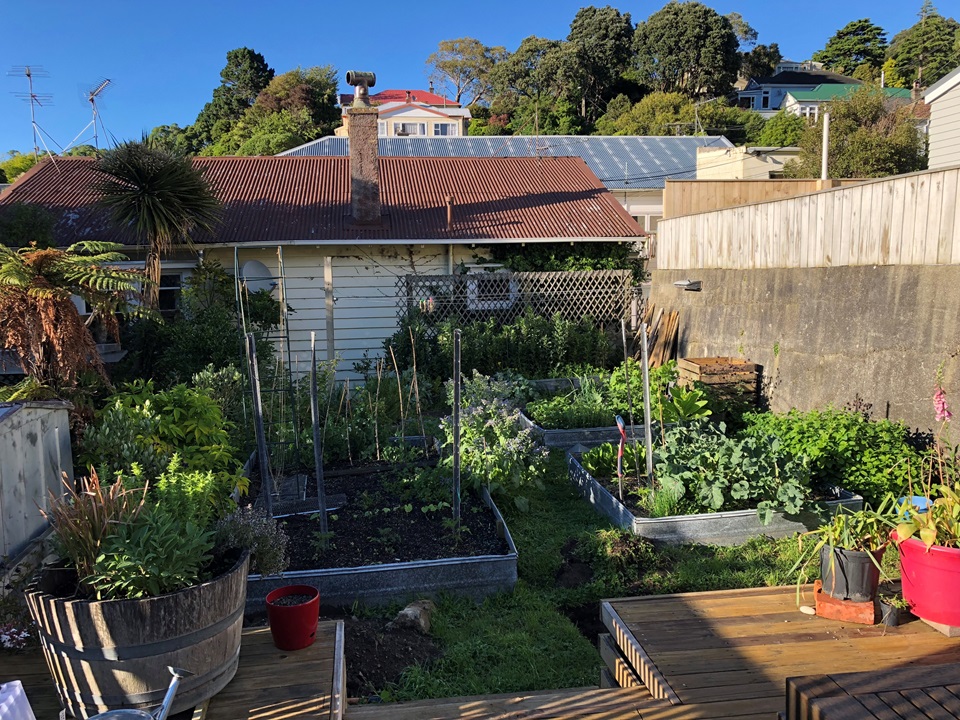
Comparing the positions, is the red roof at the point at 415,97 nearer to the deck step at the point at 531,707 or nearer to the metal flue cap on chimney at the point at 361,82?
the metal flue cap on chimney at the point at 361,82

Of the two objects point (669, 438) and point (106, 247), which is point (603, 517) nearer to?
point (669, 438)

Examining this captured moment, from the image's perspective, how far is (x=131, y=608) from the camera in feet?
8.90

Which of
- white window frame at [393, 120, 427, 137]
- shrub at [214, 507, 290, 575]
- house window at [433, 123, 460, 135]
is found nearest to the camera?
shrub at [214, 507, 290, 575]

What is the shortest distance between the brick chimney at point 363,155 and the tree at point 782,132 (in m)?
26.4

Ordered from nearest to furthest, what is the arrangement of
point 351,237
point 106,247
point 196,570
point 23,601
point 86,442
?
1. point 196,570
2. point 23,601
3. point 86,442
4. point 106,247
5. point 351,237

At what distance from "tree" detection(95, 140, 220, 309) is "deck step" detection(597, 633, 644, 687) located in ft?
28.4

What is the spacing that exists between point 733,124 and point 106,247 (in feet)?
130

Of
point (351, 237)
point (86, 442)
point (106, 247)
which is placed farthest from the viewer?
point (351, 237)

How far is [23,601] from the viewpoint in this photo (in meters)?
3.54

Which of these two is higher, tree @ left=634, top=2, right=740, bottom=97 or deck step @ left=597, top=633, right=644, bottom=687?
tree @ left=634, top=2, right=740, bottom=97

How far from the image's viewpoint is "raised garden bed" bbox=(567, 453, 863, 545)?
17.4 feet

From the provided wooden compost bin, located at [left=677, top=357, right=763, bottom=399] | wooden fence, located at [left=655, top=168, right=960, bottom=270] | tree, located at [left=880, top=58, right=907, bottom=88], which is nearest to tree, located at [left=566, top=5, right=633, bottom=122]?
tree, located at [left=880, top=58, right=907, bottom=88]

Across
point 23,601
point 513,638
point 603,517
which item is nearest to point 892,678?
point 513,638

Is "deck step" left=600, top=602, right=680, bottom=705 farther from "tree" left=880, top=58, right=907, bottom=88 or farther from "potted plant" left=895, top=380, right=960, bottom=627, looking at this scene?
"tree" left=880, top=58, right=907, bottom=88
